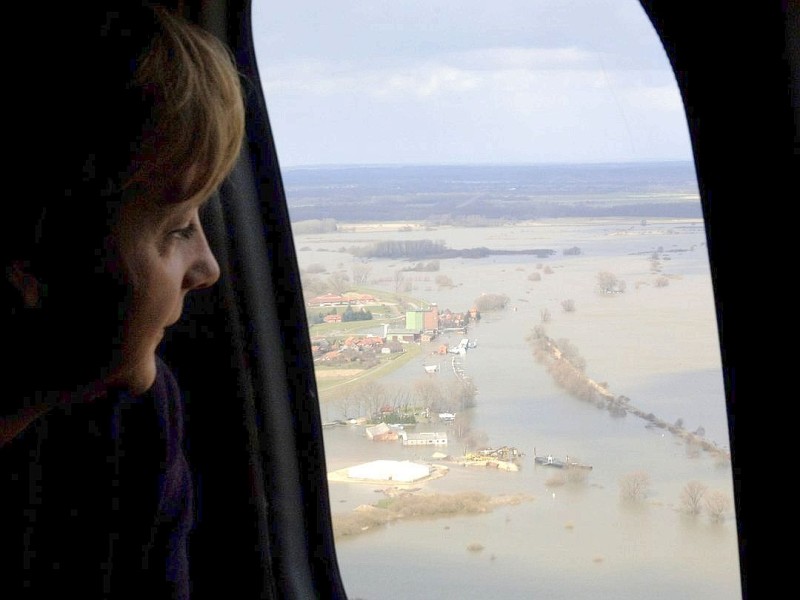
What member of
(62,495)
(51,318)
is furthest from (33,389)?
(62,495)

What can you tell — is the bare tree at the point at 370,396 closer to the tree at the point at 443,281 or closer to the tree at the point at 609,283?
the tree at the point at 443,281

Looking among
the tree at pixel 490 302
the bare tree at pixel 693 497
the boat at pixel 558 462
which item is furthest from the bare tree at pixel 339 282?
the bare tree at pixel 693 497

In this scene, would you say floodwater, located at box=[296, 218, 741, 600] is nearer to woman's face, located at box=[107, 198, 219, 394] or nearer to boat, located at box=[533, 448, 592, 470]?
boat, located at box=[533, 448, 592, 470]

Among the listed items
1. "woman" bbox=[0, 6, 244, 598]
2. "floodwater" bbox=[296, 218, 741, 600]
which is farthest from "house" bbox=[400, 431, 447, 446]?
"woman" bbox=[0, 6, 244, 598]

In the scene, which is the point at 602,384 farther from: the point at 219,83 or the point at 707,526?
the point at 219,83

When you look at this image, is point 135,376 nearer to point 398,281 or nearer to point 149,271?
point 149,271
